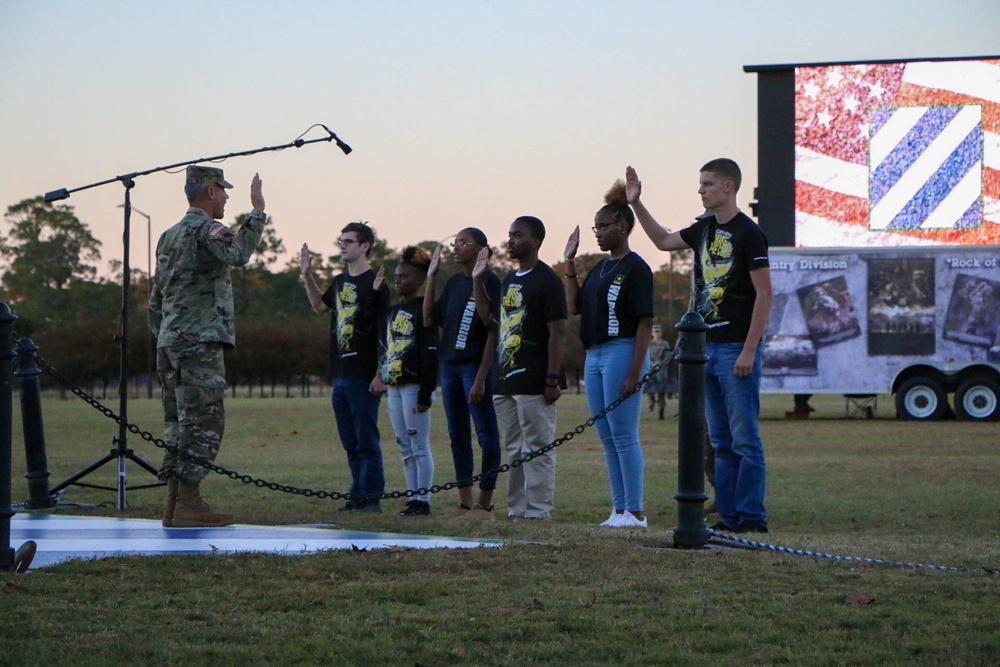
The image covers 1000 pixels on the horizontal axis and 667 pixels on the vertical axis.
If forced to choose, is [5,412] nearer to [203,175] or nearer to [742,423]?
[203,175]

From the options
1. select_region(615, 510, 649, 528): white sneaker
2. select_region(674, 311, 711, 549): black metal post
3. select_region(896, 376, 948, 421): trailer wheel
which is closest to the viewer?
select_region(674, 311, 711, 549): black metal post

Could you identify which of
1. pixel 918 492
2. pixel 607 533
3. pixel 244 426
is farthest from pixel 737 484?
pixel 244 426

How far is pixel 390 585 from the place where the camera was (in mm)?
5531

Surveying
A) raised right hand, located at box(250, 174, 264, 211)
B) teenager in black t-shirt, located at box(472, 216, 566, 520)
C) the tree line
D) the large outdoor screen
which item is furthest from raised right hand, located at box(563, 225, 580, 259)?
the tree line

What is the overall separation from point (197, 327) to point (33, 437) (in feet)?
10.4

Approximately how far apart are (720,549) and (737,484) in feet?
4.22

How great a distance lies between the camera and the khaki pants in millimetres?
8672

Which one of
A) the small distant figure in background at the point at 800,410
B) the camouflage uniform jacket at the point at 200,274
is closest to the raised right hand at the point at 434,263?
the camouflage uniform jacket at the point at 200,274

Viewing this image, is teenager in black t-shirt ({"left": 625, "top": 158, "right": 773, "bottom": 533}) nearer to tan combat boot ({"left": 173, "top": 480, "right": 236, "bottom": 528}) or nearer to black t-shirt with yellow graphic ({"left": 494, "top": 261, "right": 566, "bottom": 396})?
black t-shirt with yellow graphic ({"left": 494, "top": 261, "right": 566, "bottom": 396})

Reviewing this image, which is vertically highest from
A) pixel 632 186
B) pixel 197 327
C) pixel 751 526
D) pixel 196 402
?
pixel 632 186

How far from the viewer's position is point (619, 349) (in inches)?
329

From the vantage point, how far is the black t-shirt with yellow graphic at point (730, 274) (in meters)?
Result: 7.68

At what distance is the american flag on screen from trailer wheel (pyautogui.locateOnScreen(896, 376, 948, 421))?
284 cm

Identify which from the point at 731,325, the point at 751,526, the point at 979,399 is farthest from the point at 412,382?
the point at 979,399
